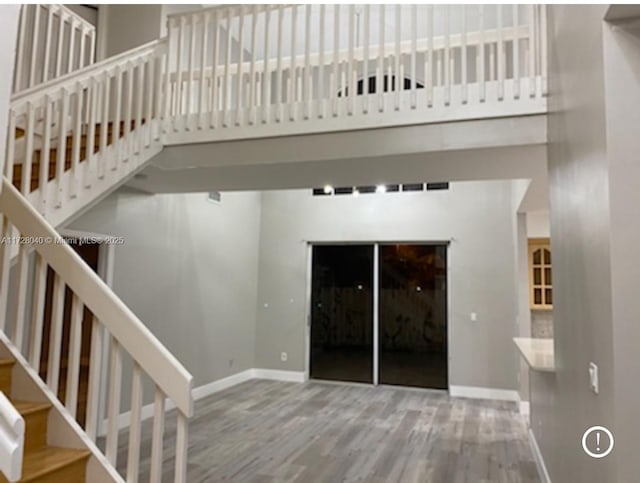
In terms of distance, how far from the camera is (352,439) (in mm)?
4676

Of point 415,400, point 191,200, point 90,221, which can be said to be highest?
point 191,200

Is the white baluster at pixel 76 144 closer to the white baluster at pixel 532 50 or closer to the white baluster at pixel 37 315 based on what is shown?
the white baluster at pixel 37 315

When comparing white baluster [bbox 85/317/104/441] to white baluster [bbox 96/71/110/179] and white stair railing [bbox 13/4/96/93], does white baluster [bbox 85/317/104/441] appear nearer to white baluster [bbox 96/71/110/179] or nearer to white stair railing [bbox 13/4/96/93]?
white baluster [bbox 96/71/110/179]

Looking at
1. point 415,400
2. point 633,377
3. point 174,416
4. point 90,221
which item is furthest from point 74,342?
point 415,400

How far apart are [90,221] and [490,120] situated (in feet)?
12.1

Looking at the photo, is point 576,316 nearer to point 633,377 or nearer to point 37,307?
point 633,377

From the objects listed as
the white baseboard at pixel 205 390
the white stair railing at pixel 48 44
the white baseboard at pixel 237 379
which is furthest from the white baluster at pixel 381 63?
the white baseboard at pixel 237 379

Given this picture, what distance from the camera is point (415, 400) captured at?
6.27 metres

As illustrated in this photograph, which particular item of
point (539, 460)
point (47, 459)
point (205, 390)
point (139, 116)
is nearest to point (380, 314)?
point (205, 390)

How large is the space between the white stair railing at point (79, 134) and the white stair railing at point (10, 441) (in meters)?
2.05

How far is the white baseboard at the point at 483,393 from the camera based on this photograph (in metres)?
6.34

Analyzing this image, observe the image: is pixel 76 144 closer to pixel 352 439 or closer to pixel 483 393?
pixel 352 439

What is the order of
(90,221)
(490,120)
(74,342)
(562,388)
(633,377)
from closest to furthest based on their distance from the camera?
(633,377) → (74,342) → (562,388) → (490,120) → (90,221)

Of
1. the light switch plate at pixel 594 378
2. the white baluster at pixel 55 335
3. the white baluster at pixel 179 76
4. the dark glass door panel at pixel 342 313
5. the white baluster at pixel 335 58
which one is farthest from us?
the dark glass door panel at pixel 342 313
